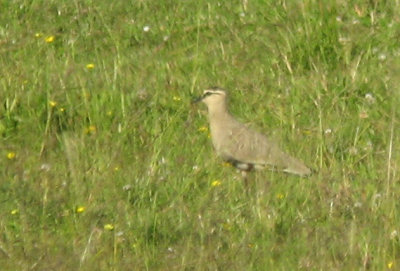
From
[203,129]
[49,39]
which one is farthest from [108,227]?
[49,39]

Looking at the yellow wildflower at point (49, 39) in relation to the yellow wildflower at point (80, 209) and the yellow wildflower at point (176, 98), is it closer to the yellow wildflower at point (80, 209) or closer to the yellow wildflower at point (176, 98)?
the yellow wildflower at point (176, 98)

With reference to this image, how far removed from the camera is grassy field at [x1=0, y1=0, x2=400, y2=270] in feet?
21.0

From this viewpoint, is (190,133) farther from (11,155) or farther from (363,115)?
(11,155)

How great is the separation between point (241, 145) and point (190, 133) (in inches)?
20.9

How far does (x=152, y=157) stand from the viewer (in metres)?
7.93

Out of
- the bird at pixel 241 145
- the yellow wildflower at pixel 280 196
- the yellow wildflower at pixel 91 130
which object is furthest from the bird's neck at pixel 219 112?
the yellow wildflower at pixel 280 196

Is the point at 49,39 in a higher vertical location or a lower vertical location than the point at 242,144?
higher

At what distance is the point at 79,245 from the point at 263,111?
9.24ft

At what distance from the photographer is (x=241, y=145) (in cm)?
827

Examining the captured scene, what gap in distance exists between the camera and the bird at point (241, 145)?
7891 millimetres

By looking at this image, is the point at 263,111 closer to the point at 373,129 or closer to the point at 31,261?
the point at 373,129

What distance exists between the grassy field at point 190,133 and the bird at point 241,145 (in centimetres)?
9

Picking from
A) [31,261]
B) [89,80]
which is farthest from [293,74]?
[31,261]

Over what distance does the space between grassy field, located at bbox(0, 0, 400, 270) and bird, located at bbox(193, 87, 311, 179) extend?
0.30ft
